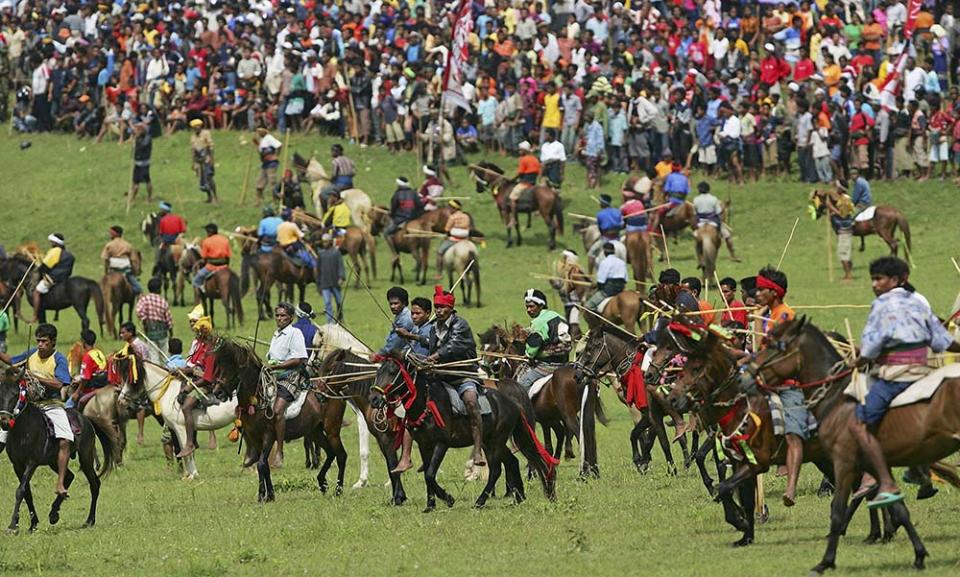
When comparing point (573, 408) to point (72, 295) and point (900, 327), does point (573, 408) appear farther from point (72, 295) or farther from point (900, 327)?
point (72, 295)

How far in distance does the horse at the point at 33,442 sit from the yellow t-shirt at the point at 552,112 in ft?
80.0

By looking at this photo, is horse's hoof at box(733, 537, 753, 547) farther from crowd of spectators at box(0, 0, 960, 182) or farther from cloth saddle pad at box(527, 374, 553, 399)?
crowd of spectators at box(0, 0, 960, 182)

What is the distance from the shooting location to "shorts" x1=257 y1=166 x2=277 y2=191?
148 feet

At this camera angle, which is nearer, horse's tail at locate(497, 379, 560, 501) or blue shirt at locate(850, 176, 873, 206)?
horse's tail at locate(497, 379, 560, 501)

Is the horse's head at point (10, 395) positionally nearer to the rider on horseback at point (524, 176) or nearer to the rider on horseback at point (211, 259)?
the rider on horseback at point (211, 259)

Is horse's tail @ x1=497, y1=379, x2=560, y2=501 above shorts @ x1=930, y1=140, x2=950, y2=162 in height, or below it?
below

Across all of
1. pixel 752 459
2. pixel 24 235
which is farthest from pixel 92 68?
pixel 752 459

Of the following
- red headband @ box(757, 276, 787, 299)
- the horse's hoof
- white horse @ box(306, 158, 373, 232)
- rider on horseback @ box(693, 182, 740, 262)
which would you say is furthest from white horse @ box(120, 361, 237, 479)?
white horse @ box(306, 158, 373, 232)

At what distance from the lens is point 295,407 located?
21453 mm

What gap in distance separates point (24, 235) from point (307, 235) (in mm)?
10078

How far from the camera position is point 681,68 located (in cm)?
4338

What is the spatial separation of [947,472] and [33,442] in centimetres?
888

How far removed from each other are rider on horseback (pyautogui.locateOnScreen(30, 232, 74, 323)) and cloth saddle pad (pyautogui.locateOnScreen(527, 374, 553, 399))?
637 inches

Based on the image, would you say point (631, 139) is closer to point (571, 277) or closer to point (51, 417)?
point (571, 277)
